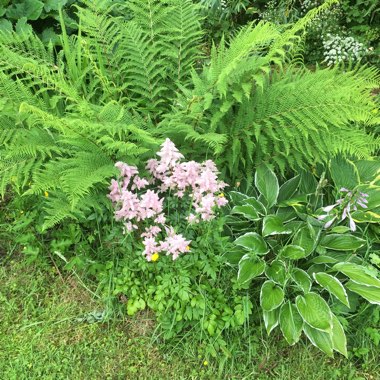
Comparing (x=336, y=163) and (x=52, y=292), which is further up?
(x=336, y=163)

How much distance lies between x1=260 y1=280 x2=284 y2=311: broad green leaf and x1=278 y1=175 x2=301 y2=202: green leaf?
0.56m

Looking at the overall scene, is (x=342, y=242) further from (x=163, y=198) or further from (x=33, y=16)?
(x=33, y=16)

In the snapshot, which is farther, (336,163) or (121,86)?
(121,86)

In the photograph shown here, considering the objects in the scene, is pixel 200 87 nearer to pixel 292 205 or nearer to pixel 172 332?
pixel 292 205

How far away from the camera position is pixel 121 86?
262 centimetres

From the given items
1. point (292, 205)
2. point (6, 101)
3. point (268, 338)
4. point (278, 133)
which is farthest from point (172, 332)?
point (6, 101)

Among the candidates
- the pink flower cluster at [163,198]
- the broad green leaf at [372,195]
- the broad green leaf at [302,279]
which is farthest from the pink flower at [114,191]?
the broad green leaf at [372,195]

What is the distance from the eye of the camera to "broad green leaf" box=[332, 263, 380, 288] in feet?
6.56

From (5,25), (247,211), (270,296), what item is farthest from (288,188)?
(5,25)

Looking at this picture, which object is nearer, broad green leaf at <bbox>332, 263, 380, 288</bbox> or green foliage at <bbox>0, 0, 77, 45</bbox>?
broad green leaf at <bbox>332, 263, 380, 288</bbox>

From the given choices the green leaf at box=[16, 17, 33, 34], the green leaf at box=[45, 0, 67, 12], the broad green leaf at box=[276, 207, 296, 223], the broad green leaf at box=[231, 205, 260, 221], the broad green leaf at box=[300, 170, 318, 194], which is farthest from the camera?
the green leaf at box=[45, 0, 67, 12]

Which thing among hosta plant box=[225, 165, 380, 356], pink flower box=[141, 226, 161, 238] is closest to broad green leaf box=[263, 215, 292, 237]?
hosta plant box=[225, 165, 380, 356]

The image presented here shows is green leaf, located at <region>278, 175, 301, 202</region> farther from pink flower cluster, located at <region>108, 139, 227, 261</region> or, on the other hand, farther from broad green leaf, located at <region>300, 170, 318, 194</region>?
pink flower cluster, located at <region>108, 139, 227, 261</region>

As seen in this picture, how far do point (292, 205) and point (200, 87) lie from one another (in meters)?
0.79
